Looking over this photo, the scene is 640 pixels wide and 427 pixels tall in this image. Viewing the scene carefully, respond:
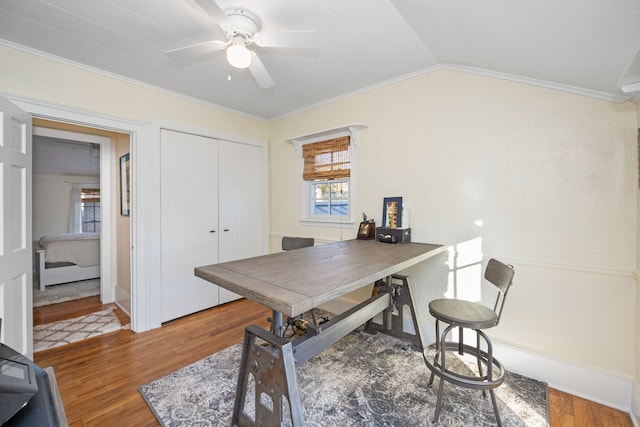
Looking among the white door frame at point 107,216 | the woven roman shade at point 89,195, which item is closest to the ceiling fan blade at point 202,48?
the white door frame at point 107,216

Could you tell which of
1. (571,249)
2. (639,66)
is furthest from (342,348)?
(639,66)

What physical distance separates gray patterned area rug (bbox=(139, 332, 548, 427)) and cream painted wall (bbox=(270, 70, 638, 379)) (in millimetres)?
507

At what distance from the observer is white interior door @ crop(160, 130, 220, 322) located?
3.01 metres

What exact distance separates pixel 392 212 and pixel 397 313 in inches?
37.8

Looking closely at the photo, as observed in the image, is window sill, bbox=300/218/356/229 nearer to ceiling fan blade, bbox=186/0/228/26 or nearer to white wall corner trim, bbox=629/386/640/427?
ceiling fan blade, bbox=186/0/228/26

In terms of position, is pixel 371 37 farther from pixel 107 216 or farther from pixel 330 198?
pixel 107 216

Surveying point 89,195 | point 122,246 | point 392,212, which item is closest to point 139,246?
point 122,246

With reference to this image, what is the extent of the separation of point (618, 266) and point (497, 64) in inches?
63.0

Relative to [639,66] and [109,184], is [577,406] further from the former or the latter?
[109,184]

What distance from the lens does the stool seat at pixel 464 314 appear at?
1570 millimetres

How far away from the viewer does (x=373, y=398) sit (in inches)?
70.4

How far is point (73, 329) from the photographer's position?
284 centimetres

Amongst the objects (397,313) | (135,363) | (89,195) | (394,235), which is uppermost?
(89,195)

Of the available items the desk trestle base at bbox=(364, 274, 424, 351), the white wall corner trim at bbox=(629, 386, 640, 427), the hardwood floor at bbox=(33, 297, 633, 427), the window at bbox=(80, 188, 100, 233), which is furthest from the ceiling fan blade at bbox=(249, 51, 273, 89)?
the window at bbox=(80, 188, 100, 233)
